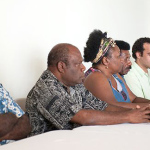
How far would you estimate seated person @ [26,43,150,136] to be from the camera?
4.96ft

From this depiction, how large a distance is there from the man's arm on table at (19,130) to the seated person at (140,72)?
5.21 ft

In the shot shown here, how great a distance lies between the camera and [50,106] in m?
1.51

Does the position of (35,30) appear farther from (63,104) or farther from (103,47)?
(63,104)

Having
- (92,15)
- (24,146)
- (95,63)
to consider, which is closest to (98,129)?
(24,146)

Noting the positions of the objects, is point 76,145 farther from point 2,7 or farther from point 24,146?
point 2,7

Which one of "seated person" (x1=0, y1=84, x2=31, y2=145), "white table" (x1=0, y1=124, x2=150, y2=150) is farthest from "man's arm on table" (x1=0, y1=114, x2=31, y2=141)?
"white table" (x1=0, y1=124, x2=150, y2=150)

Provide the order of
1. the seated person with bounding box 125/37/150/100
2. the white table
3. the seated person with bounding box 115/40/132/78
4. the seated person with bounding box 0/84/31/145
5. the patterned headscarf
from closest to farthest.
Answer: the white table → the seated person with bounding box 0/84/31/145 → the patterned headscarf → the seated person with bounding box 115/40/132/78 → the seated person with bounding box 125/37/150/100

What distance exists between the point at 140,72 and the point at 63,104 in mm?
1770

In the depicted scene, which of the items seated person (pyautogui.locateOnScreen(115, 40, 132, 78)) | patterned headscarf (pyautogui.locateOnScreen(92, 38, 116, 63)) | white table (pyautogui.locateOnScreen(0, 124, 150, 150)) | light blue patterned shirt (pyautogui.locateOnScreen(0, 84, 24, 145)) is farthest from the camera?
seated person (pyautogui.locateOnScreen(115, 40, 132, 78))

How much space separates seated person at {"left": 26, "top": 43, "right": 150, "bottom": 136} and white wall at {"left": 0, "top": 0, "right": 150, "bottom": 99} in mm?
783

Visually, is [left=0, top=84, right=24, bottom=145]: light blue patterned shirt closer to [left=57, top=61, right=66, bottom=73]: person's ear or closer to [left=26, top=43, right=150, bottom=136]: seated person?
[left=26, top=43, right=150, bottom=136]: seated person

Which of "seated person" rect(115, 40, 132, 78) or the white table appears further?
"seated person" rect(115, 40, 132, 78)

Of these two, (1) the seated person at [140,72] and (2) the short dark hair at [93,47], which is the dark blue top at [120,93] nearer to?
(2) the short dark hair at [93,47]

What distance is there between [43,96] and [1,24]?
1.01 meters
